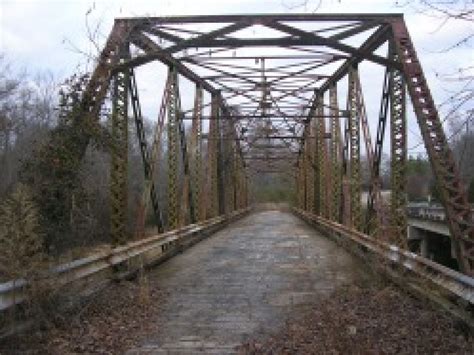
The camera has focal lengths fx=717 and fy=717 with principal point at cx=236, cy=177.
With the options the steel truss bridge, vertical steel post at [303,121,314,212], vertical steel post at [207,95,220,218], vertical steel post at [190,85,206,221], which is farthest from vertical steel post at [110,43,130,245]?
vertical steel post at [303,121,314,212]

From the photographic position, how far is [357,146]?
19234 mm

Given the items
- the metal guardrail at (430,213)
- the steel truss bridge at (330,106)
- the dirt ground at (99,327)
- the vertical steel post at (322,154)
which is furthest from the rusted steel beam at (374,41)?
the metal guardrail at (430,213)

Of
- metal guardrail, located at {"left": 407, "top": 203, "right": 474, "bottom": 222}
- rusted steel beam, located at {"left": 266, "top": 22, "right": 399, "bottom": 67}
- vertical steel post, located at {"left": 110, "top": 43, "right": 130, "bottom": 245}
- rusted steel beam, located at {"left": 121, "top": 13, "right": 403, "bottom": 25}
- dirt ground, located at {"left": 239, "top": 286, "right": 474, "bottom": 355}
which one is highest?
rusted steel beam, located at {"left": 121, "top": 13, "right": 403, "bottom": 25}

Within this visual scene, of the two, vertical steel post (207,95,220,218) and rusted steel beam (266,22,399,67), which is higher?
rusted steel beam (266,22,399,67)

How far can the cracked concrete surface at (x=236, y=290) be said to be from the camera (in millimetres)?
7516

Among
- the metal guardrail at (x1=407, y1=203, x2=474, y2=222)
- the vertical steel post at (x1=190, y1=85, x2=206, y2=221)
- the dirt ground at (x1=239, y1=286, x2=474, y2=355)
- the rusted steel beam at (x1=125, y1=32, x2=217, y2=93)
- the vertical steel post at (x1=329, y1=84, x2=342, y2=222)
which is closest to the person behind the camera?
the dirt ground at (x1=239, y1=286, x2=474, y2=355)

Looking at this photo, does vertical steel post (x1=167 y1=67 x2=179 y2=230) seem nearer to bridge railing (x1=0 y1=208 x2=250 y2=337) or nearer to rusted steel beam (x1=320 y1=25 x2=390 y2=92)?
bridge railing (x1=0 y1=208 x2=250 y2=337)

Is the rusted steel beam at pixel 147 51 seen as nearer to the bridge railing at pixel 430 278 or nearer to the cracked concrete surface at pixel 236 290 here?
the cracked concrete surface at pixel 236 290

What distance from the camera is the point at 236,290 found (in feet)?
35.2

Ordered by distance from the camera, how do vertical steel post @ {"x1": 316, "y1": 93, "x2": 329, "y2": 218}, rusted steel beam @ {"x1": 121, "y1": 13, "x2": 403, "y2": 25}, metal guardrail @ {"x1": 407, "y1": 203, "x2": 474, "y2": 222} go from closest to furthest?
1. rusted steel beam @ {"x1": 121, "y1": 13, "x2": 403, "y2": 25}
2. vertical steel post @ {"x1": 316, "y1": 93, "x2": 329, "y2": 218}
3. metal guardrail @ {"x1": 407, "y1": 203, "x2": 474, "y2": 222}

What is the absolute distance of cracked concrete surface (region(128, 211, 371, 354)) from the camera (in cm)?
752

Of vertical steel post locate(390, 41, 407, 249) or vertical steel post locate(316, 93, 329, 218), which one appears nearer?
vertical steel post locate(390, 41, 407, 249)

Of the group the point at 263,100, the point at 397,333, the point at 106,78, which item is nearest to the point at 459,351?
the point at 397,333

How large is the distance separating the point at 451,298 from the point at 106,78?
23.7 feet
